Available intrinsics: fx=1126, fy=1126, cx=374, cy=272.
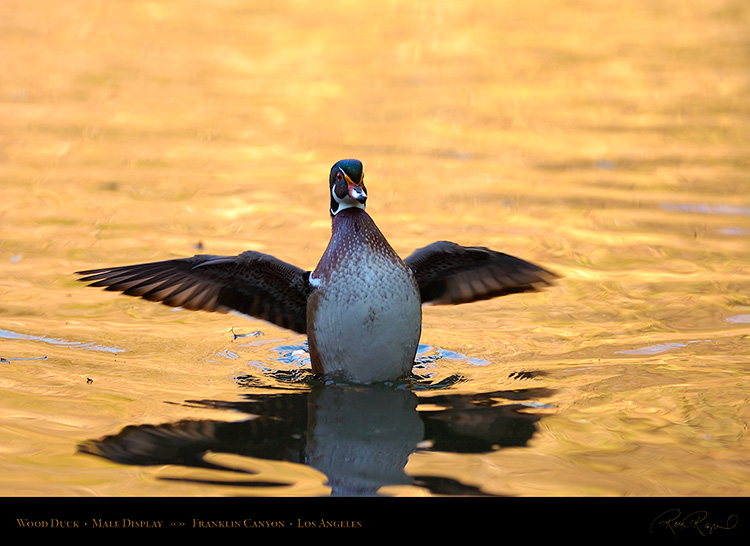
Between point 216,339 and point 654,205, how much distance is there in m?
5.24

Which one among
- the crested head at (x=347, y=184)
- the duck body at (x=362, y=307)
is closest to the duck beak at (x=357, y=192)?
the crested head at (x=347, y=184)

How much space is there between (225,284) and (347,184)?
1.15m

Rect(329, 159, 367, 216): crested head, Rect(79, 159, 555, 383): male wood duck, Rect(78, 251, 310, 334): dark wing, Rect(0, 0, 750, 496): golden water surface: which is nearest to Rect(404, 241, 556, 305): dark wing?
Rect(79, 159, 555, 383): male wood duck

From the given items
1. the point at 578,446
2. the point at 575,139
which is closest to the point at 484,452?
the point at 578,446

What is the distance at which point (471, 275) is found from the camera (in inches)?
297

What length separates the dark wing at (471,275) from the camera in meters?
7.30

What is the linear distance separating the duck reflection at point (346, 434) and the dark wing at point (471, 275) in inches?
33.9

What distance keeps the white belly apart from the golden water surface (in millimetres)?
265

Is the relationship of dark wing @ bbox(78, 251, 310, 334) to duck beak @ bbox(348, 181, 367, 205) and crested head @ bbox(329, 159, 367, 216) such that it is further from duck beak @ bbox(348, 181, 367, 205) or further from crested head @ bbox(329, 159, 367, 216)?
duck beak @ bbox(348, 181, 367, 205)

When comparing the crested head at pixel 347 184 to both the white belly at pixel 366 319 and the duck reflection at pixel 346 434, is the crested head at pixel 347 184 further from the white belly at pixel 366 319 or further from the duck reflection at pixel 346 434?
the duck reflection at pixel 346 434

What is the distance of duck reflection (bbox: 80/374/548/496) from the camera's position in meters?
5.67

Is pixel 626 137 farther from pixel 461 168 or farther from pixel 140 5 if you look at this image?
pixel 140 5

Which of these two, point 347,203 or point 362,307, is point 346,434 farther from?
point 347,203

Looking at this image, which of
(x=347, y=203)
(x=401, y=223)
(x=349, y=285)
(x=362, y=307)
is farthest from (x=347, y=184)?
(x=401, y=223)
